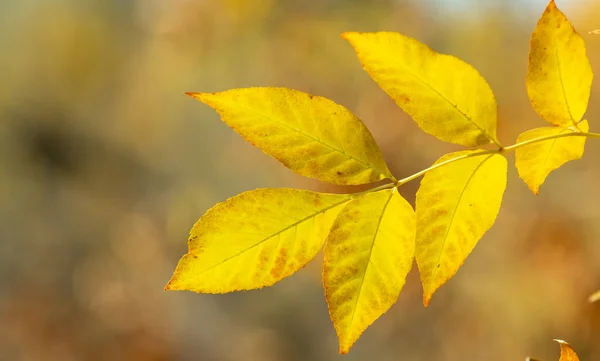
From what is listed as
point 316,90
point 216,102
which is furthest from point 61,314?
point 216,102

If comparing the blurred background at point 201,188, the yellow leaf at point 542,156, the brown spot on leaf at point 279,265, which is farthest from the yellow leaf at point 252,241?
the blurred background at point 201,188

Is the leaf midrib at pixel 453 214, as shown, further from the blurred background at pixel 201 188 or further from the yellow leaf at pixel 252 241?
the blurred background at pixel 201 188

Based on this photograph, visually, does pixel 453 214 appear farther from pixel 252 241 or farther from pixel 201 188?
pixel 201 188

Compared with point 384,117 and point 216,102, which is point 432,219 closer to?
point 216,102

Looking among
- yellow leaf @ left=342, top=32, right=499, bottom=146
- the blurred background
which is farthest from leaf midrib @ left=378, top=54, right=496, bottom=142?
the blurred background

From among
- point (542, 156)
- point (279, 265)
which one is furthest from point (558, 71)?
point (279, 265)

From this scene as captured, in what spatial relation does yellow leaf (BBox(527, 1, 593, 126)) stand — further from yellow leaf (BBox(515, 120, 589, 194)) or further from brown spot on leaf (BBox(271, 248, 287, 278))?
brown spot on leaf (BBox(271, 248, 287, 278))
